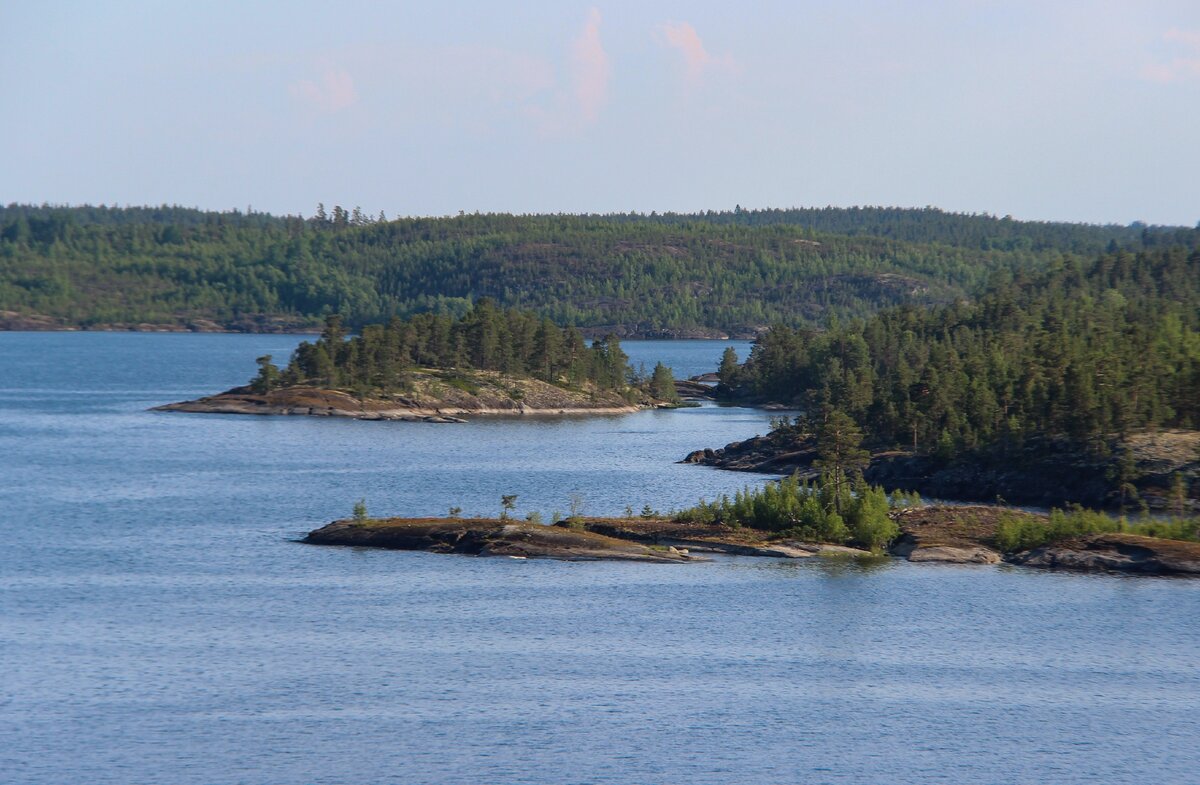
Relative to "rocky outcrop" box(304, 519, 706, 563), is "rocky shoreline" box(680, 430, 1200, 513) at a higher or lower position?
higher

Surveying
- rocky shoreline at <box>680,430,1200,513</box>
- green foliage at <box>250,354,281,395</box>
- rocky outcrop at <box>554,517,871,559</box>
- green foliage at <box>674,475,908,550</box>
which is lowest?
rocky outcrop at <box>554,517,871,559</box>

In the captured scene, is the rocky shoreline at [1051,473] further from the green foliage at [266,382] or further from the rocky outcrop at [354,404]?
the green foliage at [266,382]

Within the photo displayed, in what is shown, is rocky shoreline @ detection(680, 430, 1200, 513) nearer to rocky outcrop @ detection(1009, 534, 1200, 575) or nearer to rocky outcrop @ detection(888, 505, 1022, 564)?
rocky outcrop @ detection(888, 505, 1022, 564)

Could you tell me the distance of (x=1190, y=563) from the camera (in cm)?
8150

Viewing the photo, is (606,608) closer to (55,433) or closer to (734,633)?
(734,633)

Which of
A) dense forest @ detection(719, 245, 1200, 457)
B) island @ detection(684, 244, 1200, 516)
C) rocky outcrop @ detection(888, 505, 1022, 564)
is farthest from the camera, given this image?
dense forest @ detection(719, 245, 1200, 457)

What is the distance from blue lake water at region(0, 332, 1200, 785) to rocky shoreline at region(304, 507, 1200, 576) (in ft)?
4.21

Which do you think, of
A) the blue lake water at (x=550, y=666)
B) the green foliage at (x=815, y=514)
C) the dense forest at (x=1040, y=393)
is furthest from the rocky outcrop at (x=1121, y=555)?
the dense forest at (x=1040, y=393)

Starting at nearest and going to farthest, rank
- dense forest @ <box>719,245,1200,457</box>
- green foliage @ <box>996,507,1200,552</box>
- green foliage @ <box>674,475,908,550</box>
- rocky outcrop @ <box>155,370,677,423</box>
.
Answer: green foliage @ <box>996,507,1200,552</box> → green foliage @ <box>674,475,908,550</box> → dense forest @ <box>719,245,1200,457</box> → rocky outcrop @ <box>155,370,677,423</box>

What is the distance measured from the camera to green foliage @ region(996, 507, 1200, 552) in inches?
3388

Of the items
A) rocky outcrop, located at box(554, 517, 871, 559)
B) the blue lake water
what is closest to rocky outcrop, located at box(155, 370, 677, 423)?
the blue lake water

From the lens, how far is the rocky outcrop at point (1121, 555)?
81.7m

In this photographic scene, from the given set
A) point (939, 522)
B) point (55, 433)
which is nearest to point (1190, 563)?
point (939, 522)

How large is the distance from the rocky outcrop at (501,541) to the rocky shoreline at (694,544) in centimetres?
6
